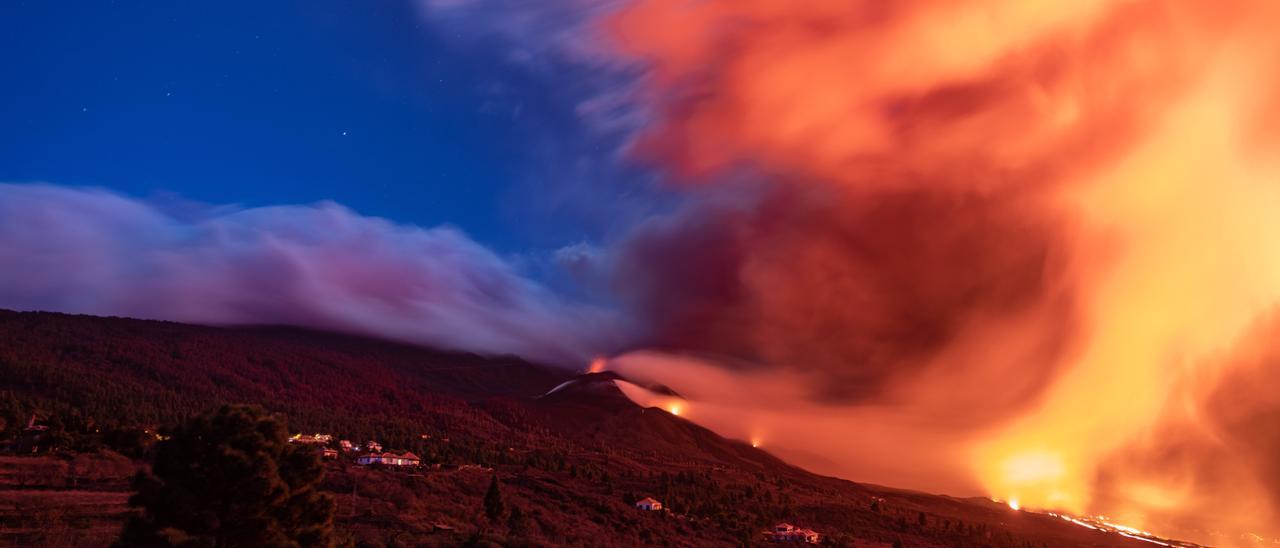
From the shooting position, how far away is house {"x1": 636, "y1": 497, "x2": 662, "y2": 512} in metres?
120

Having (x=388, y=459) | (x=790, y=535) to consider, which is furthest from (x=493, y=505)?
(x=790, y=535)

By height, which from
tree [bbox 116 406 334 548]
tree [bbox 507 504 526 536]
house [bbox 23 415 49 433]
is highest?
tree [bbox 116 406 334 548]

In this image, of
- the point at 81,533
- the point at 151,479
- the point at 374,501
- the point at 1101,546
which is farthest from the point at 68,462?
the point at 1101,546

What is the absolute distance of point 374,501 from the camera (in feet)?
293

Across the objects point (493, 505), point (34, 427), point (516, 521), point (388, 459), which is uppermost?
point (388, 459)

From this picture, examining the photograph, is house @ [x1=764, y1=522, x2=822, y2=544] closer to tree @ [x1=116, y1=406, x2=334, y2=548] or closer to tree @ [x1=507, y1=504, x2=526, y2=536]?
tree @ [x1=507, y1=504, x2=526, y2=536]

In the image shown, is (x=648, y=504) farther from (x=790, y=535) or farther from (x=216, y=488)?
(x=216, y=488)

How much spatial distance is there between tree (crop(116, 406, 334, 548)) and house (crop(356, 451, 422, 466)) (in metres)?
91.2

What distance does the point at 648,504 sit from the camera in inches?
4843

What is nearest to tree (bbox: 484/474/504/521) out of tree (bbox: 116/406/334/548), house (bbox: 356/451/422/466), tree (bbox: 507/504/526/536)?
tree (bbox: 507/504/526/536)

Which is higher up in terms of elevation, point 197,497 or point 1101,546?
point 1101,546

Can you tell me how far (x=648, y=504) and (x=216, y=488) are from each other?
92.4m

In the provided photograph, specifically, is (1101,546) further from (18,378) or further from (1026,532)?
(18,378)

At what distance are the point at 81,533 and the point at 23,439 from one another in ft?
165
